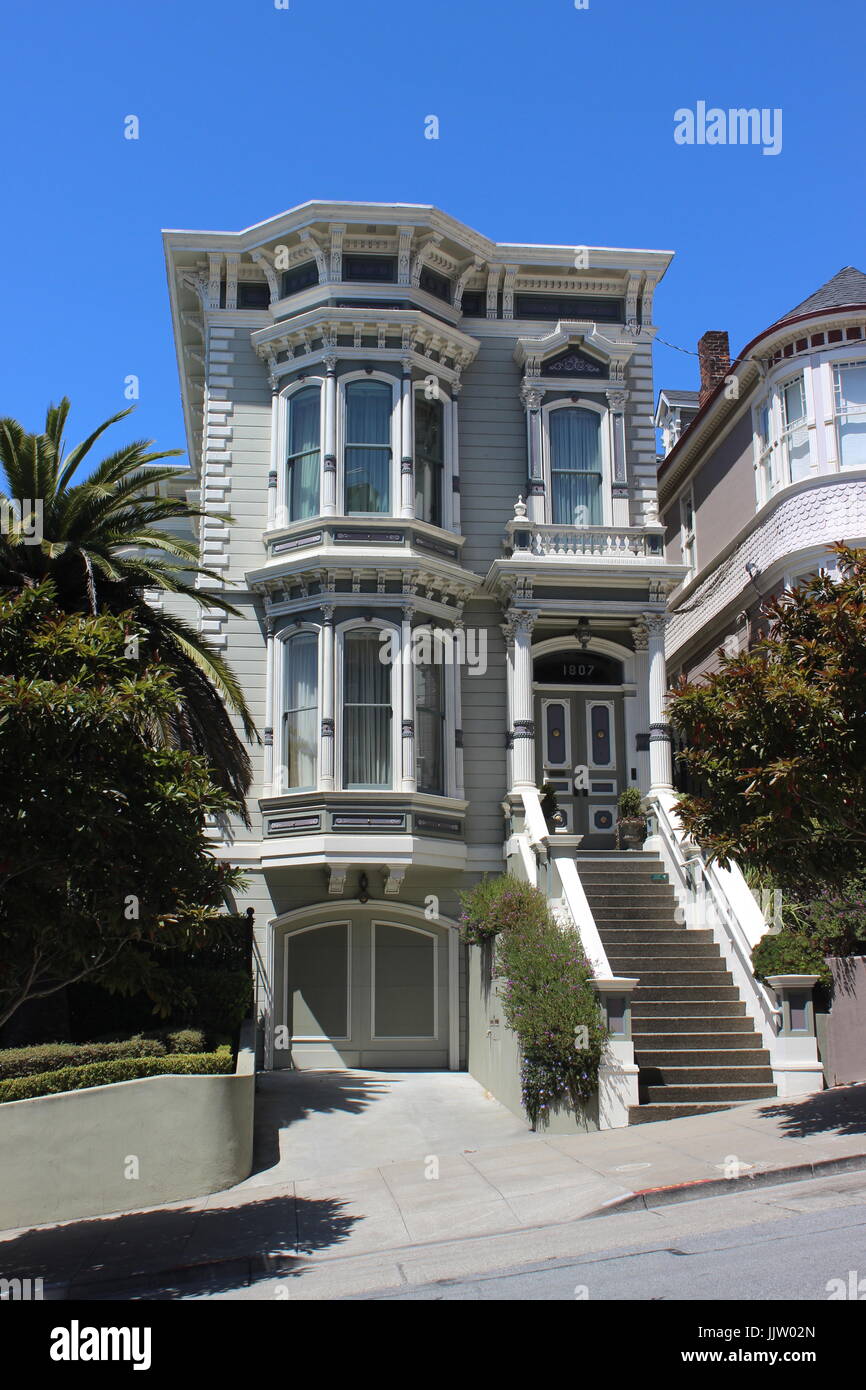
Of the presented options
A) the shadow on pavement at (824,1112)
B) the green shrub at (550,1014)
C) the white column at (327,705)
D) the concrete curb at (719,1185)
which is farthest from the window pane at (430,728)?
the concrete curb at (719,1185)

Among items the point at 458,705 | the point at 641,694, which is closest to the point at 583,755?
the point at 641,694

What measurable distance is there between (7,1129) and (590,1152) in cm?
547

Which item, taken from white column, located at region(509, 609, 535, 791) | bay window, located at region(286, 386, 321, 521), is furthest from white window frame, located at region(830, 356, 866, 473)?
bay window, located at region(286, 386, 321, 521)

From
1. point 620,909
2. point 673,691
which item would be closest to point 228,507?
point 620,909

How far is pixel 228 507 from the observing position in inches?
815

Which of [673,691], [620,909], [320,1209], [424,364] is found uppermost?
[424,364]

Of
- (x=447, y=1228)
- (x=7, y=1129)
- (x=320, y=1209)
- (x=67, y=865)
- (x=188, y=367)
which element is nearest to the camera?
(x=67, y=865)

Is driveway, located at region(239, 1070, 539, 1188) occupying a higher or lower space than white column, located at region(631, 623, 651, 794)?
lower

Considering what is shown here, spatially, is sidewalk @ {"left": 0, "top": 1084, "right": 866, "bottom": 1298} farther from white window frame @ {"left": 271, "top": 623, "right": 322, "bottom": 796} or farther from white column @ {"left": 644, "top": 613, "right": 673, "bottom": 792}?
white window frame @ {"left": 271, "top": 623, "right": 322, "bottom": 796}

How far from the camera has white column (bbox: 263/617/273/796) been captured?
19422mm

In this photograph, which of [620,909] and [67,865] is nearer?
[67,865]

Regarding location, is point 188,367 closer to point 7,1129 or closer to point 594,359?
point 594,359

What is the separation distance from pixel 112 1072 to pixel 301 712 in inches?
299

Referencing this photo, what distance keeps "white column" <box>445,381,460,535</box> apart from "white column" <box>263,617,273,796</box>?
3.37 m
